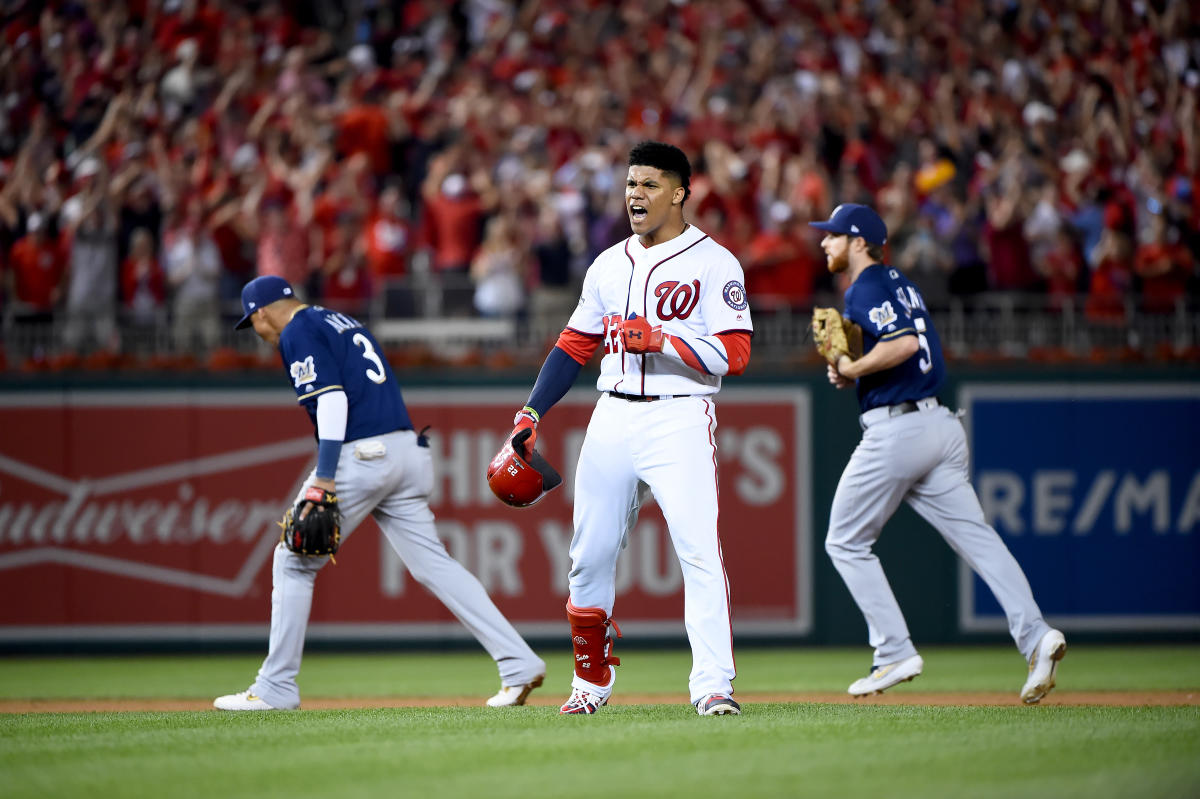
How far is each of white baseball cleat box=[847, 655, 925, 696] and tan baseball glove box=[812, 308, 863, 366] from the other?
150 centimetres

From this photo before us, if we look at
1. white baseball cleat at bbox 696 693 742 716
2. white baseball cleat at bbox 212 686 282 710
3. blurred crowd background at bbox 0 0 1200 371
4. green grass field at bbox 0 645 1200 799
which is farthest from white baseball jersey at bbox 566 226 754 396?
blurred crowd background at bbox 0 0 1200 371

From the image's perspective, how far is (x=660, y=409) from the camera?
18.8 feet

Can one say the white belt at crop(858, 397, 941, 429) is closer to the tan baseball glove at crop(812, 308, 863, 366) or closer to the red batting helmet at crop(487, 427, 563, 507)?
the tan baseball glove at crop(812, 308, 863, 366)

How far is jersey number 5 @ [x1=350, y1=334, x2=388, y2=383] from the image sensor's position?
277 inches

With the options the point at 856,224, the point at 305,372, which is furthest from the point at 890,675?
the point at 305,372

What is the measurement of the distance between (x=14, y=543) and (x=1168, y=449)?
8583 mm

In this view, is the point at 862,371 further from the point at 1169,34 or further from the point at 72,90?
the point at 72,90

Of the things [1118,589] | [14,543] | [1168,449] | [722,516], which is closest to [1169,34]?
[1168,449]

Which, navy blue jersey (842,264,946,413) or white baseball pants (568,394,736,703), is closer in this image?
white baseball pants (568,394,736,703)

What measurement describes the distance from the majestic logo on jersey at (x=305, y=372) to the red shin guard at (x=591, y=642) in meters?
1.73

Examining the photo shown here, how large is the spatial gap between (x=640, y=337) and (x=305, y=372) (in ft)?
6.56

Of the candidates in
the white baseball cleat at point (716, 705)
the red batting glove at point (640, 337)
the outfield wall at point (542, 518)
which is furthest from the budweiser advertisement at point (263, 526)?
the red batting glove at point (640, 337)

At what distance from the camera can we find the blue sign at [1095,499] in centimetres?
1089

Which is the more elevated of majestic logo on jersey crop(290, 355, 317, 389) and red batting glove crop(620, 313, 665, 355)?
red batting glove crop(620, 313, 665, 355)
